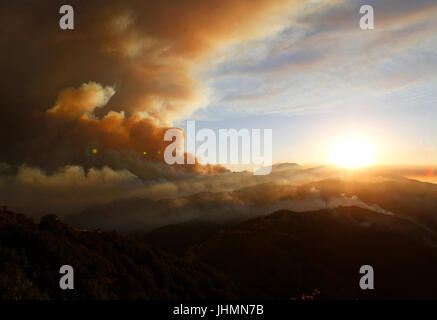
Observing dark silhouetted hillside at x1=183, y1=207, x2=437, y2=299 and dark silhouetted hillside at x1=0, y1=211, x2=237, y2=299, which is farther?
dark silhouetted hillside at x1=183, y1=207, x2=437, y2=299

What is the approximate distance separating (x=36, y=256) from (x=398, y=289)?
191889 mm

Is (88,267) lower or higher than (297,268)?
higher

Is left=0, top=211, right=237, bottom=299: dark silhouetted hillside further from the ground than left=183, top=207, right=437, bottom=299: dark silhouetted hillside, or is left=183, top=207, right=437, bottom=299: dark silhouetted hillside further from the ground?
left=0, top=211, right=237, bottom=299: dark silhouetted hillside

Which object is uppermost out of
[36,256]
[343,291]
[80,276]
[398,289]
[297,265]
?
[36,256]

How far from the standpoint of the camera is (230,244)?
12838 cm

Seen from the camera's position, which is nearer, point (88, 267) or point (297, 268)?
point (88, 267)

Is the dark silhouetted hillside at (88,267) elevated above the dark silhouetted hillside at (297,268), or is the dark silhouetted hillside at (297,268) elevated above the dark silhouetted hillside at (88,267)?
the dark silhouetted hillside at (88,267)

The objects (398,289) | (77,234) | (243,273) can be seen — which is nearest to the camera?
(77,234)

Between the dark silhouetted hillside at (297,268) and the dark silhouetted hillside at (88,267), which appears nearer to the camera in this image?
the dark silhouetted hillside at (88,267)
